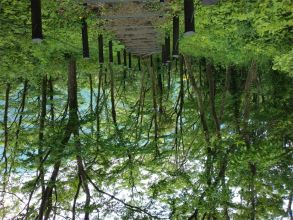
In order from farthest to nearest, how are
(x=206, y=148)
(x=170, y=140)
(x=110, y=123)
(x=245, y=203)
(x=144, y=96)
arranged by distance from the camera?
(x=144, y=96), (x=110, y=123), (x=170, y=140), (x=206, y=148), (x=245, y=203)

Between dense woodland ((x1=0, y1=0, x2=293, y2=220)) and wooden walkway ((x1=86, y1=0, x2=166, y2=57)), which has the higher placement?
wooden walkway ((x1=86, y1=0, x2=166, y2=57))

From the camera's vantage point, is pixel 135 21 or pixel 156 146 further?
pixel 156 146

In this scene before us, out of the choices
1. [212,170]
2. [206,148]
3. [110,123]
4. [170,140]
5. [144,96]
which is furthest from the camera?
[144,96]

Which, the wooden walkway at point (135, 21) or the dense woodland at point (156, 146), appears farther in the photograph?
the dense woodland at point (156, 146)

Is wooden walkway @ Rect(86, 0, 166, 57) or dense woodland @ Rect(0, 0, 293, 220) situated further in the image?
dense woodland @ Rect(0, 0, 293, 220)

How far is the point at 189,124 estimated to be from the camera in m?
18.0

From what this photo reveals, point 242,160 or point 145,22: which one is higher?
point 145,22

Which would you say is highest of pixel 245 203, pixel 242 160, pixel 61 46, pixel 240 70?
pixel 61 46

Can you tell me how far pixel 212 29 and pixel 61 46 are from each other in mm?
5619

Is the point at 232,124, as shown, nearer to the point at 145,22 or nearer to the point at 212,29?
the point at 212,29

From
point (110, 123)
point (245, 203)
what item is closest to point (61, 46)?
point (110, 123)

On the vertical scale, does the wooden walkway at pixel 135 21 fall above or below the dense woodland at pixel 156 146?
above

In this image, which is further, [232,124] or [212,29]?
[232,124]

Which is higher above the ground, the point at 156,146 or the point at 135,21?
the point at 135,21
